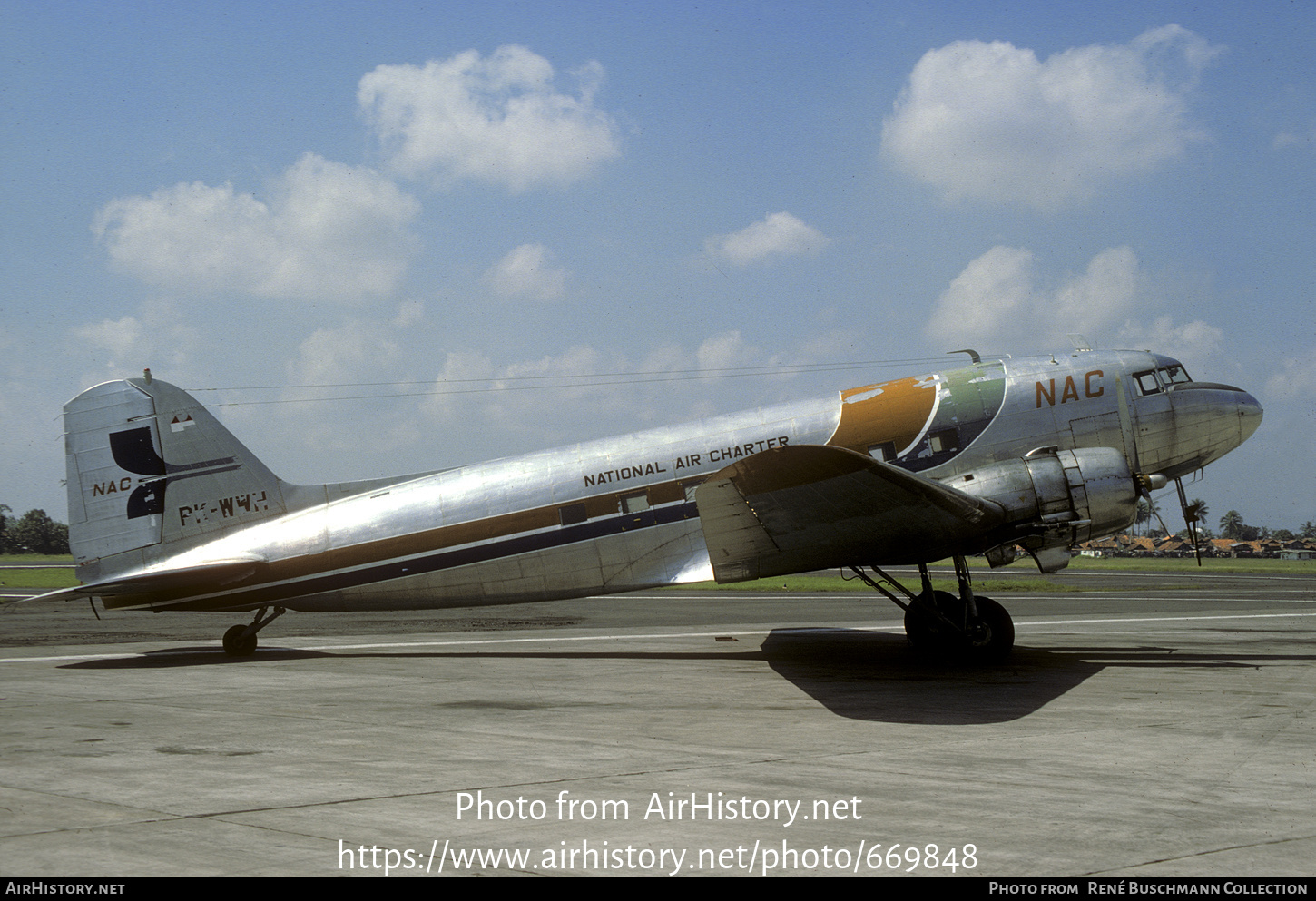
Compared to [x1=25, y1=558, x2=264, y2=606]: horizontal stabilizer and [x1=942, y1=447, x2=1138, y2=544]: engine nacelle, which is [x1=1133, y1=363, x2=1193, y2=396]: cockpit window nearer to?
[x1=942, y1=447, x2=1138, y2=544]: engine nacelle

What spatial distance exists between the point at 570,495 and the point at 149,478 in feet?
23.7

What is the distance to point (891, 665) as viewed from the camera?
583 inches

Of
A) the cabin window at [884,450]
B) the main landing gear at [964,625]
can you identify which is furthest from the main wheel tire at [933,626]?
the cabin window at [884,450]

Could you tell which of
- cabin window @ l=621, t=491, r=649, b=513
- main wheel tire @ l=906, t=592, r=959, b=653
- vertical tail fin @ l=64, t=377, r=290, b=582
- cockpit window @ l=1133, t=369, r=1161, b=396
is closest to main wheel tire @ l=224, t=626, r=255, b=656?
vertical tail fin @ l=64, t=377, r=290, b=582

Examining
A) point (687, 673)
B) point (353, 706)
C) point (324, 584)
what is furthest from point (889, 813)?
point (324, 584)

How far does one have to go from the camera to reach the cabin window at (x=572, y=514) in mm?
15797

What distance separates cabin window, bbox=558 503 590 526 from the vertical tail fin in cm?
504

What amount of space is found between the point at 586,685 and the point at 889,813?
7.52 meters

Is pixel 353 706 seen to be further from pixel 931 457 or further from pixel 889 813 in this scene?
pixel 931 457

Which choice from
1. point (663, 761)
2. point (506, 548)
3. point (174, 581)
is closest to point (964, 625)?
point (506, 548)

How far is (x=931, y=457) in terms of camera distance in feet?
50.4

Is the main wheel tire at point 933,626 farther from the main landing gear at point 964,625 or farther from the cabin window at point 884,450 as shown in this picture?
the cabin window at point 884,450

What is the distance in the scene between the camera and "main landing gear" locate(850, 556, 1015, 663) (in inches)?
574
